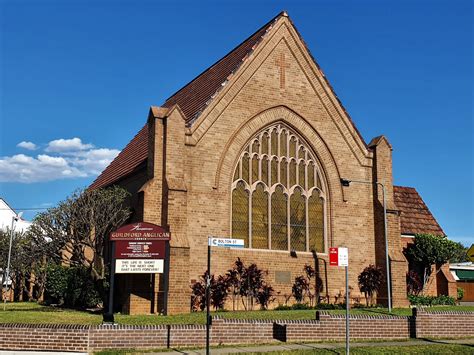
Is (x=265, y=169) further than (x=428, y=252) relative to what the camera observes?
No

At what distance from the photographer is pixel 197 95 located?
110ft

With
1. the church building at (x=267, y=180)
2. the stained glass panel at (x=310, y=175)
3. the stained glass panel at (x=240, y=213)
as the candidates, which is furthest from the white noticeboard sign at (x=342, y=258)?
the stained glass panel at (x=310, y=175)

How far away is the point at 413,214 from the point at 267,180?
1549 cm

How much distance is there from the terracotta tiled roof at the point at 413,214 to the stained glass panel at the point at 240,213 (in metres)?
14.3

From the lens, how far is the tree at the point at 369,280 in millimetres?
29797

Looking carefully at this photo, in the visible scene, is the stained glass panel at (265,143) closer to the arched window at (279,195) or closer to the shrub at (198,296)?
the arched window at (279,195)

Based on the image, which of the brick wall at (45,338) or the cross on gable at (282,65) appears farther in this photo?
the cross on gable at (282,65)

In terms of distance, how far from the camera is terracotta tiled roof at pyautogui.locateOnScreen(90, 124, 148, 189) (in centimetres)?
3325

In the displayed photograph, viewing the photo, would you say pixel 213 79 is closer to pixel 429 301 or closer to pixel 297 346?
pixel 429 301

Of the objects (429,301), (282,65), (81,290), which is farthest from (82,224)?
(429,301)

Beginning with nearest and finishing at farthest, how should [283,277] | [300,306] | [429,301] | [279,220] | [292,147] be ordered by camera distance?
1. [300,306]
2. [283,277]
3. [279,220]
4. [292,147]
5. [429,301]

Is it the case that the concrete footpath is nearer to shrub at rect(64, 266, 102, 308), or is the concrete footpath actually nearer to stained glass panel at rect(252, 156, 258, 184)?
shrub at rect(64, 266, 102, 308)

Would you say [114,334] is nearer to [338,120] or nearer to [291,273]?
[291,273]

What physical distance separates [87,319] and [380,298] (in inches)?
633
